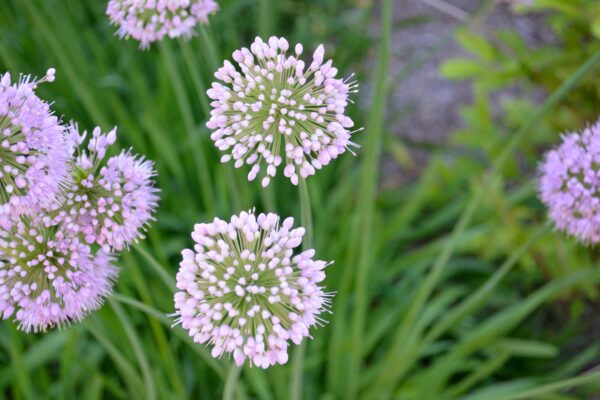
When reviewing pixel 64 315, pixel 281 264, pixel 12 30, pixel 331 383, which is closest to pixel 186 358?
pixel 331 383

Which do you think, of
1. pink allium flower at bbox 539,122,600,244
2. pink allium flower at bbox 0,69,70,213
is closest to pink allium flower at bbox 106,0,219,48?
pink allium flower at bbox 0,69,70,213

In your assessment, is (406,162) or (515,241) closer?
(515,241)

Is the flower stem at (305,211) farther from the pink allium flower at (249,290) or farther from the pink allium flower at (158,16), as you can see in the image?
the pink allium flower at (158,16)

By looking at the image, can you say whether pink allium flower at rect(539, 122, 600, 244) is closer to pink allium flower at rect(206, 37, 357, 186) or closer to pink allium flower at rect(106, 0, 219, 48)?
pink allium flower at rect(206, 37, 357, 186)

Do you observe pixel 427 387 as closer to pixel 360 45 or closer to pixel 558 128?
pixel 558 128

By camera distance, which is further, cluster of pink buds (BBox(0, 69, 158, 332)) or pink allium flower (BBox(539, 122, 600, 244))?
pink allium flower (BBox(539, 122, 600, 244))

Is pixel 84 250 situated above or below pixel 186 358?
below

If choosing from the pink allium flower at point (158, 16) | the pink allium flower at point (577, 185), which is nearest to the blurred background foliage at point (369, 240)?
the pink allium flower at point (577, 185)
